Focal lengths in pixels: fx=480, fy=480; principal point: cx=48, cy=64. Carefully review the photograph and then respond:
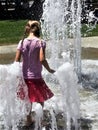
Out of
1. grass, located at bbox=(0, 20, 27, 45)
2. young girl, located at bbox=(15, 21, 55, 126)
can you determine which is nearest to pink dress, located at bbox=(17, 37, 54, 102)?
young girl, located at bbox=(15, 21, 55, 126)

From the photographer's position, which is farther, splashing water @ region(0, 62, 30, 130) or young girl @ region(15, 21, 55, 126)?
young girl @ region(15, 21, 55, 126)

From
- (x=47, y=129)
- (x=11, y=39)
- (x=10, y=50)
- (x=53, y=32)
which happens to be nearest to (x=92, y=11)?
(x=11, y=39)

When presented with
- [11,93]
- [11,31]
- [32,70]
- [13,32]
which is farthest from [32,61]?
[11,31]

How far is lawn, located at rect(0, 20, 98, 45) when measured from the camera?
14.8m

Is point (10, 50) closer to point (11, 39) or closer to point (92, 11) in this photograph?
point (11, 39)

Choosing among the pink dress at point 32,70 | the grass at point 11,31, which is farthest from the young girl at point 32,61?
the grass at point 11,31

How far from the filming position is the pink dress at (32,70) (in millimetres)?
5730

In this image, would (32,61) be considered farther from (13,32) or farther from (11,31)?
(11,31)

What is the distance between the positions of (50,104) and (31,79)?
5.13ft

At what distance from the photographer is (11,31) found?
1698 cm

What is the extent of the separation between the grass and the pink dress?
8.51 metres

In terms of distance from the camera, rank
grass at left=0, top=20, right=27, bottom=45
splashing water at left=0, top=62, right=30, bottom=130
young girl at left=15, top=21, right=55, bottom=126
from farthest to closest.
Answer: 1. grass at left=0, top=20, right=27, bottom=45
2. young girl at left=15, top=21, right=55, bottom=126
3. splashing water at left=0, top=62, right=30, bottom=130

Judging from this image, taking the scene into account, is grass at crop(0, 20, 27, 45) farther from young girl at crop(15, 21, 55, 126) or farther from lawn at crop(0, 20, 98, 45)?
young girl at crop(15, 21, 55, 126)

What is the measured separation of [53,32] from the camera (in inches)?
390
